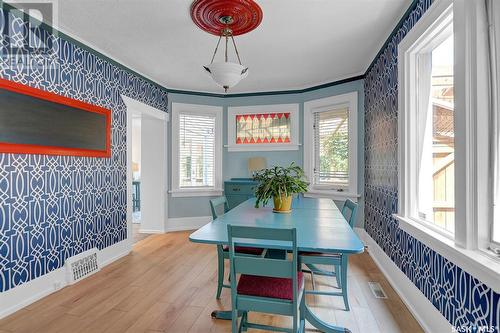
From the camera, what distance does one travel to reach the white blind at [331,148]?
4273 millimetres

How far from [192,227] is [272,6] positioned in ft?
12.8

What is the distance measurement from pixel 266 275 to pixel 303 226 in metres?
0.53

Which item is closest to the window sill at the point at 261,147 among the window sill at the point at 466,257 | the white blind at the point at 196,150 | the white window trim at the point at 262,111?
the white window trim at the point at 262,111

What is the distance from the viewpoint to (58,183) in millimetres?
2664

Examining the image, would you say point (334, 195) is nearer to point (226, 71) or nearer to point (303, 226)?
point (303, 226)

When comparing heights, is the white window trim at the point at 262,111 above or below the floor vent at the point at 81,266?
above

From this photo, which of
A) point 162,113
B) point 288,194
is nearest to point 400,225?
point 288,194

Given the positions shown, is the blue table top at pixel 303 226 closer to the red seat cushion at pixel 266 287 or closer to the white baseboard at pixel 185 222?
the red seat cushion at pixel 266 287

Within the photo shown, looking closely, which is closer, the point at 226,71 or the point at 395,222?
the point at 226,71

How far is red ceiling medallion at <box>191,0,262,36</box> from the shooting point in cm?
212

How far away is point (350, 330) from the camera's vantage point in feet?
6.35

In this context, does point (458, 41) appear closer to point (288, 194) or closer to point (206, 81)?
point (288, 194)

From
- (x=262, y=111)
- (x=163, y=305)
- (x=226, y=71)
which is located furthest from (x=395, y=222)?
(x=262, y=111)

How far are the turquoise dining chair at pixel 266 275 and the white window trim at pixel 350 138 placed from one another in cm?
279
